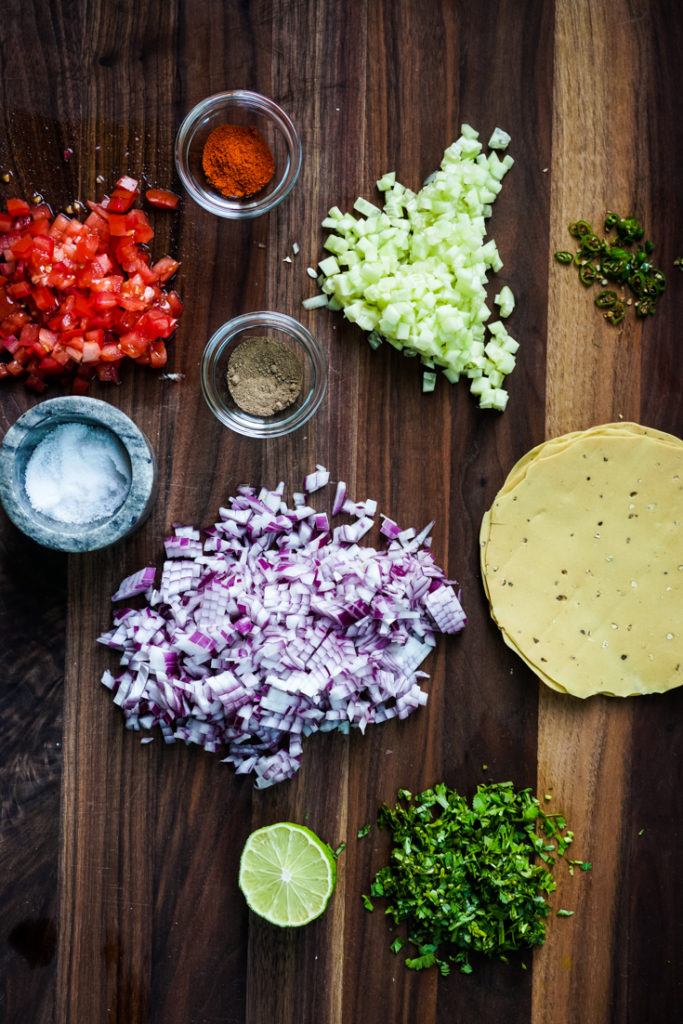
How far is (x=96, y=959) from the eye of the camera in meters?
1.68

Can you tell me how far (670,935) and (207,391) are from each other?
63.6 inches

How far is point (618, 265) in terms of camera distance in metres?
1.74

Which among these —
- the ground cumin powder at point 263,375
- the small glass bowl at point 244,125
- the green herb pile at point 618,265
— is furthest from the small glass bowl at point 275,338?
the green herb pile at point 618,265

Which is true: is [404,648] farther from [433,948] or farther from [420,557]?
[433,948]

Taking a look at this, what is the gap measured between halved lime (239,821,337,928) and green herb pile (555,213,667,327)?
1.32 metres

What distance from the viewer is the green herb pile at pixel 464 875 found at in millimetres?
1642

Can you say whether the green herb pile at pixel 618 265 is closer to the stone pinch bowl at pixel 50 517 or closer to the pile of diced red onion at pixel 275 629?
the pile of diced red onion at pixel 275 629

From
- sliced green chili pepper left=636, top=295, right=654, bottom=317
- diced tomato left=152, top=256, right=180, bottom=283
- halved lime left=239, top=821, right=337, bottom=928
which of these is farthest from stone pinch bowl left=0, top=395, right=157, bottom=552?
sliced green chili pepper left=636, top=295, right=654, bottom=317

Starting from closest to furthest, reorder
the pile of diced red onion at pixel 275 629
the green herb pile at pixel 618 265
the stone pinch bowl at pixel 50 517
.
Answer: the stone pinch bowl at pixel 50 517 < the pile of diced red onion at pixel 275 629 < the green herb pile at pixel 618 265

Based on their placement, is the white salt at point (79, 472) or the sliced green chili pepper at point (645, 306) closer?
the white salt at point (79, 472)

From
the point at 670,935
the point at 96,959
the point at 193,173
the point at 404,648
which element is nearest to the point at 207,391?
the point at 193,173

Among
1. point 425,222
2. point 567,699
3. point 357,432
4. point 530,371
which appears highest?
point 425,222

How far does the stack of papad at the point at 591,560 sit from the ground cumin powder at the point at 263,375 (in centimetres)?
52

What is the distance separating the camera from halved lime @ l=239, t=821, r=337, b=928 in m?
1.58
